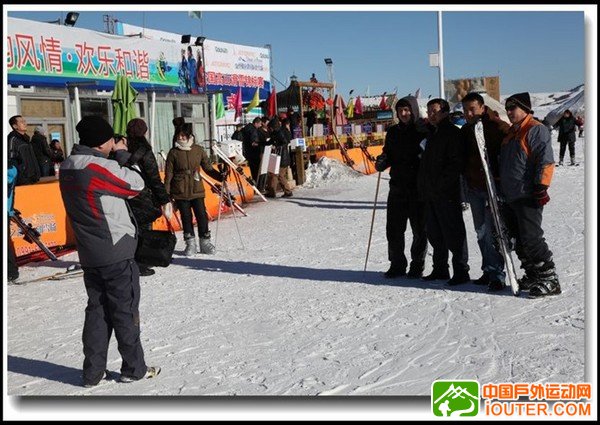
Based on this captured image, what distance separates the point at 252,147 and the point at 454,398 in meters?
12.3

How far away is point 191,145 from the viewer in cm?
933

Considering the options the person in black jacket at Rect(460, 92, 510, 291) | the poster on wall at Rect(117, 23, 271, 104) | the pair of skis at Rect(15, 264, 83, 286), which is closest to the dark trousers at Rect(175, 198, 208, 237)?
the pair of skis at Rect(15, 264, 83, 286)

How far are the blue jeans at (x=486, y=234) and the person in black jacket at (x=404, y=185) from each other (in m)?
0.73

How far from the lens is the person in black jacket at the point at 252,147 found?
52.2 ft

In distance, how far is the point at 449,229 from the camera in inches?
272

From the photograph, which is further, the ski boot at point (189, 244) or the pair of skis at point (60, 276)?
the ski boot at point (189, 244)

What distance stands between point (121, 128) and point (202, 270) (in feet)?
16.0

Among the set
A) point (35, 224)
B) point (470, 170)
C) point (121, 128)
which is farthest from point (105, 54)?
point (470, 170)

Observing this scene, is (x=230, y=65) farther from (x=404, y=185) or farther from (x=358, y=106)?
(x=404, y=185)

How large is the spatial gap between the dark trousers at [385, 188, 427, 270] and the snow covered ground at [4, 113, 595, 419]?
31 cm

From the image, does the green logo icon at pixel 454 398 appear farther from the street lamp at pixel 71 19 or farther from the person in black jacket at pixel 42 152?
the street lamp at pixel 71 19

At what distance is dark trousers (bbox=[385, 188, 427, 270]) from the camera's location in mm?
7348

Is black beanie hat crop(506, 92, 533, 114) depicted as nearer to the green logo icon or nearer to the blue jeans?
the blue jeans

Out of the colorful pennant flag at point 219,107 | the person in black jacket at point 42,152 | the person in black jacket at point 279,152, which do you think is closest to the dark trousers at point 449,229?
the person in black jacket at point 42,152
